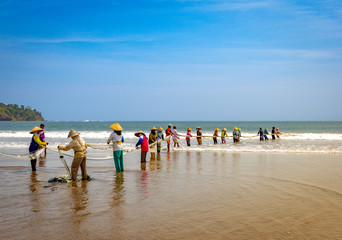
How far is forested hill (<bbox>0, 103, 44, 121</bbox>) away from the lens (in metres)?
172

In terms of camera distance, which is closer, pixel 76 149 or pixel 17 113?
pixel 76 149

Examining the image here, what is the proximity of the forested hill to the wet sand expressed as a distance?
182748 millimetres

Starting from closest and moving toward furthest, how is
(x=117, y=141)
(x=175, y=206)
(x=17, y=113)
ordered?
(x=175, y=206) < (x=117, y=141) < (x=17, y=113)

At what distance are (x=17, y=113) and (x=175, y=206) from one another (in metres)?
196

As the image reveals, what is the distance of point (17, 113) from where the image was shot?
17975 cm

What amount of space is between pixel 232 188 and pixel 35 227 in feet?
16.8

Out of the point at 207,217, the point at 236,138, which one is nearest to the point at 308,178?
the point at 207,217

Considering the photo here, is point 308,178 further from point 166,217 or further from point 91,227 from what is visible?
point 91,227

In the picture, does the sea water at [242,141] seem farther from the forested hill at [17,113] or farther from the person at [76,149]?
the forested hill at [17,113]

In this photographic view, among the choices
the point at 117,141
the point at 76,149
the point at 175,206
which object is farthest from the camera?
the point at 117,141

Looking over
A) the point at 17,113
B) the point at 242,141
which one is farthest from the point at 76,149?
the point at 17,113

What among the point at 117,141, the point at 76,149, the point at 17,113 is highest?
the point at 17,113

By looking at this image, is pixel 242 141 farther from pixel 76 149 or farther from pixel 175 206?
pixel 175 206

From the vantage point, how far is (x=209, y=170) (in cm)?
1171
